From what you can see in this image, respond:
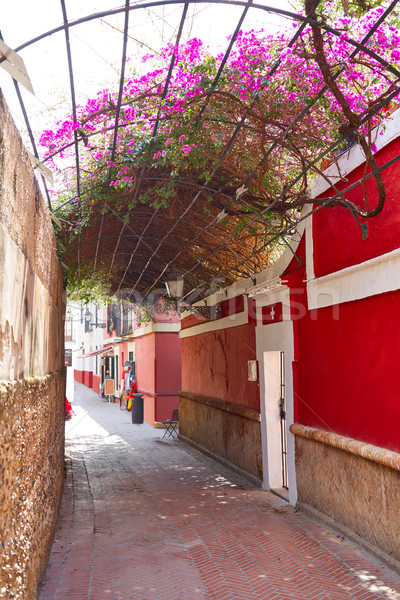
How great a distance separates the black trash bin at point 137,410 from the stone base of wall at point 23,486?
14569 millimetres

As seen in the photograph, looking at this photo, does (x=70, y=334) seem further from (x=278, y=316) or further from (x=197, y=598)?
(x=197, y=598)

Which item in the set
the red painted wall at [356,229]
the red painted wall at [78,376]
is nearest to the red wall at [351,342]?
the red painted wall at [356,229]

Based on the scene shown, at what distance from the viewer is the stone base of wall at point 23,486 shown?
9.27ft

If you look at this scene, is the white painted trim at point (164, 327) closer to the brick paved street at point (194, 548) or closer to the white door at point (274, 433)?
the brick paved street at point (194, 548)

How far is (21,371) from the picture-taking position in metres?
3.60

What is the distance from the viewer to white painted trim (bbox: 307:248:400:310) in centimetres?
542

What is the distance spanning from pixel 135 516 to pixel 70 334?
155 feet

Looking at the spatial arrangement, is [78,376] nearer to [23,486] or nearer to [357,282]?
[357,282]

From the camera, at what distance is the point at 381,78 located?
223 inches

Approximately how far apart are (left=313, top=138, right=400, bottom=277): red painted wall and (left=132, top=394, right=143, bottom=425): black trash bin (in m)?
13.7

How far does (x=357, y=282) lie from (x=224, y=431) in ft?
20.7

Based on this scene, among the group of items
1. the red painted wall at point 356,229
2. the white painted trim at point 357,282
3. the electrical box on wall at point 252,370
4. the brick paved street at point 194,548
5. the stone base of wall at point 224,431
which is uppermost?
the red painted wall at point 356,229

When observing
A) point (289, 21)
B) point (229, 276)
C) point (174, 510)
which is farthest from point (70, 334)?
point (289, 21)

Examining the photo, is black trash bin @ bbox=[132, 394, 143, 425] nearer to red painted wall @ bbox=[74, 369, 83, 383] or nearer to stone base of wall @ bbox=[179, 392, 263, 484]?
stone base of wall @ bbox=[179, 392, 263, 484]
